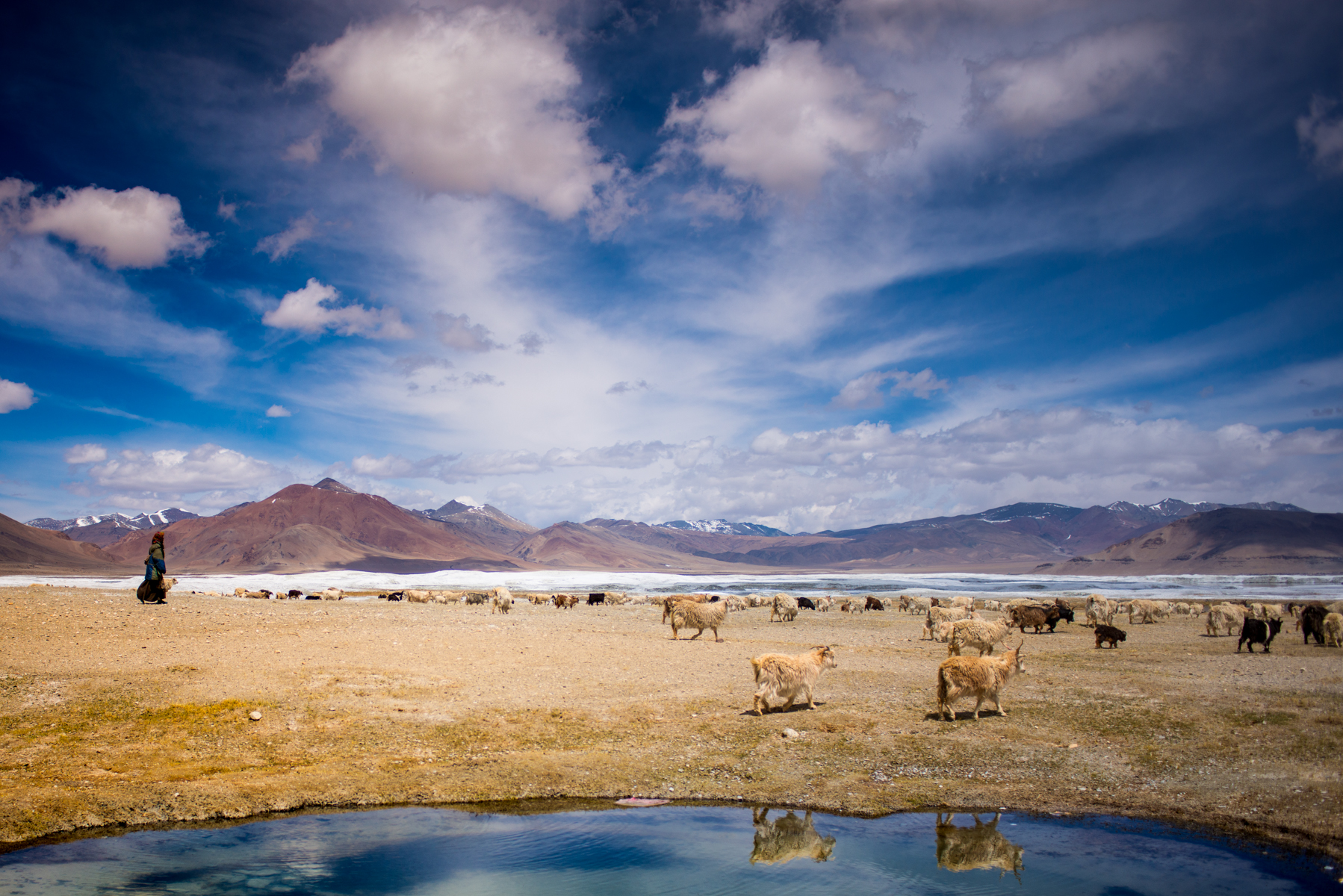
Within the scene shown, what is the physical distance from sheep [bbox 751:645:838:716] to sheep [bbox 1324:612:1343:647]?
19.8 meters

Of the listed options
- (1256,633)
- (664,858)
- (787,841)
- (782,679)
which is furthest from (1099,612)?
(664,858)

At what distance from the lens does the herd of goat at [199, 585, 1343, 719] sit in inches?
513

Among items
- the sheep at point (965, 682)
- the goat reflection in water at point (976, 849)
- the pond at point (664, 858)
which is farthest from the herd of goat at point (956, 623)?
the goat reflection in water at point (976, 849)

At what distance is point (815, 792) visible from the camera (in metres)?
9.55

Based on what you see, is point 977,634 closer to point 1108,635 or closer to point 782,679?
point 1108,635

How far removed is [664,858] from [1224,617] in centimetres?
3047

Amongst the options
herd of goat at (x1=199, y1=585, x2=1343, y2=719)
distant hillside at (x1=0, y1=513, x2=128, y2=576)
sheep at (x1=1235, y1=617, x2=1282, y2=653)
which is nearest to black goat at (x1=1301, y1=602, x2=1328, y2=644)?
herd of goat at (x1=199, y1=585, x2=1343, y2=719)

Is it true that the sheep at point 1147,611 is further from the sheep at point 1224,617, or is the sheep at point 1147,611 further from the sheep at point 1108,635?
the sheep at point 1108,635

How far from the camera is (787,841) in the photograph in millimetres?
8406

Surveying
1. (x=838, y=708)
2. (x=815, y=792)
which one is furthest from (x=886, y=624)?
(x=815, y=792)

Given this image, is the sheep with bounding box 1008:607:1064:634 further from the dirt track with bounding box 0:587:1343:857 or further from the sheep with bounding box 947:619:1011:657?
the dirt track with bounding box 0:587:1343:857

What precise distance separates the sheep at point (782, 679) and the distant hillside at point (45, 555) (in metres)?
173

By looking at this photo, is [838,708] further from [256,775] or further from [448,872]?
[256,775]

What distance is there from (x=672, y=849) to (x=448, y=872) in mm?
2438
